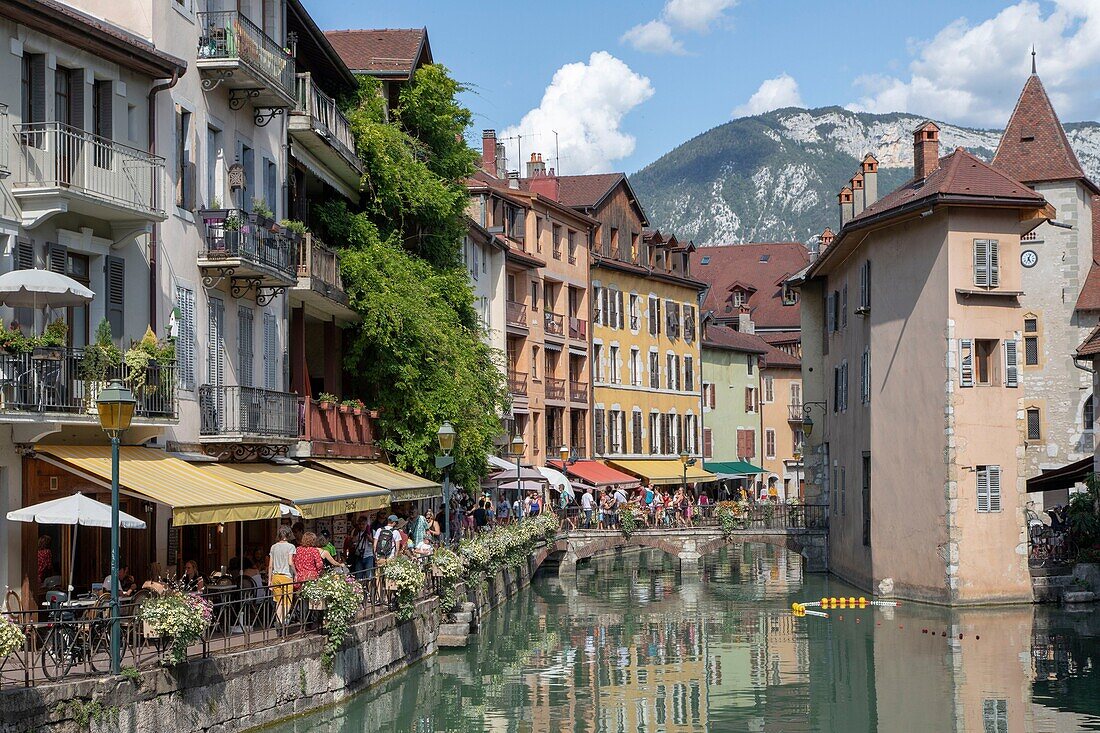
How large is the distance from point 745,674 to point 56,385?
52.7 ft

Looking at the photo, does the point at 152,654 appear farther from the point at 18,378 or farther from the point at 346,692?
the point at 346,692

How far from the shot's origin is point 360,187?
3997 cm

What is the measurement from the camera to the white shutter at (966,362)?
3906 centimetres

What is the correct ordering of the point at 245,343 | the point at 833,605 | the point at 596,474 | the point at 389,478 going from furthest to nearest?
the point at 596,474 < the point at 833,605 < the point at 389,478 < the point at 245,343

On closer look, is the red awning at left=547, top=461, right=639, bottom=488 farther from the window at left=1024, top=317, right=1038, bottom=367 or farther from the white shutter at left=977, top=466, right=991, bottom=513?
the white shutter at left=977, top=466, right=991, bottom=513

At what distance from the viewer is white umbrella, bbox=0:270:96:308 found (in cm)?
1950

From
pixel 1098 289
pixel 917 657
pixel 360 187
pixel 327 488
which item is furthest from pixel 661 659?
pixel 1098 289

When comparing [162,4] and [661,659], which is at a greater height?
[162,4]

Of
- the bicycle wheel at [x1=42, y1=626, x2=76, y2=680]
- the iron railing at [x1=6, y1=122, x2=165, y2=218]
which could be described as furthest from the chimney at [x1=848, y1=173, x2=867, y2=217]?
the bicycle wheel at [x1=42, y1=626, x2=76, y2=680]

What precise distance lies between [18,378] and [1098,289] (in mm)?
48759

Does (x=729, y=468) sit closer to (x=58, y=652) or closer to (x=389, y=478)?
(x=389, y=478)

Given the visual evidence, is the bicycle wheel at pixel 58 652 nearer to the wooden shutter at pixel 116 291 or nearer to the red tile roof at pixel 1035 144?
the wooden shutter at pixel 116 291

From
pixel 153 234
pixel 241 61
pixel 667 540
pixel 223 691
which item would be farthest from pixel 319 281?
pixel 667 540

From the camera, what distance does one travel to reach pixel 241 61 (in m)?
27.5
